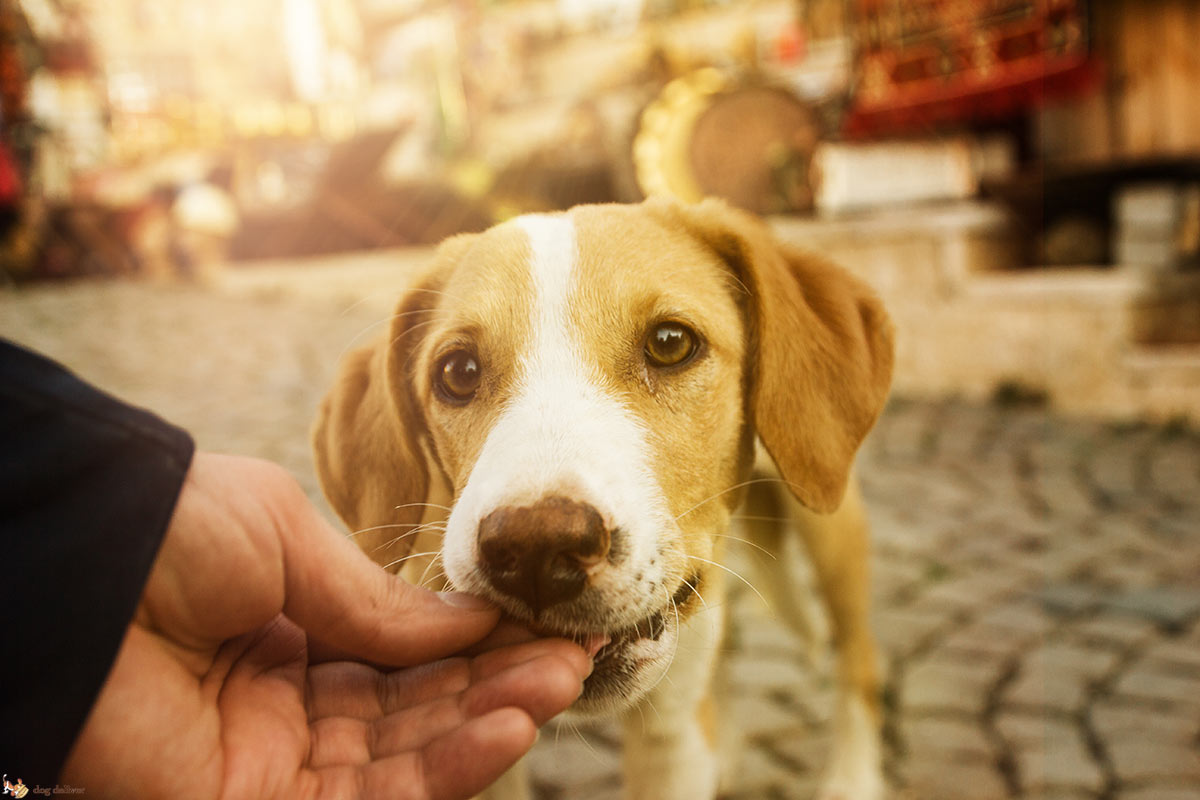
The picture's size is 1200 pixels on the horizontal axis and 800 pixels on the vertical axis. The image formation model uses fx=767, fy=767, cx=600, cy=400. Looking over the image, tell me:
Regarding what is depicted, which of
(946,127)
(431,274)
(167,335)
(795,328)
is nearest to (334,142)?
(167,335)

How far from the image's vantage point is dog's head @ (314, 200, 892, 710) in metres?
1.12

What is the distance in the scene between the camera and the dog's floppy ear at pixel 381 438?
146 cm

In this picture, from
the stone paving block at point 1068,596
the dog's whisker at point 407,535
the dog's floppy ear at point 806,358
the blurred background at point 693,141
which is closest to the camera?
the dog's whisker at point 407,535

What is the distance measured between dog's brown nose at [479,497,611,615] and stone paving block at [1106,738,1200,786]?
2076 millimetres

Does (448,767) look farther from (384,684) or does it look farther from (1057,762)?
(1057,762)

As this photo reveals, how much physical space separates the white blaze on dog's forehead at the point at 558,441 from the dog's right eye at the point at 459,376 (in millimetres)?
112

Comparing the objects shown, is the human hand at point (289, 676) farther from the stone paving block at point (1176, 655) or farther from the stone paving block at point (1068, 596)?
the stone paving block at point (1068, 596)

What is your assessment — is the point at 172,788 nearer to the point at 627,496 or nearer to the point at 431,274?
the point at 627,496

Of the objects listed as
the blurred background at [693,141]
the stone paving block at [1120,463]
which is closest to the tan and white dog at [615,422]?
the blurred background at [693,141]

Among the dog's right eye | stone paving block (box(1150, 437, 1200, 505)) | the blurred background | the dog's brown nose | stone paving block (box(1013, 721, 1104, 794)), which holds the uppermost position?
the blurred background

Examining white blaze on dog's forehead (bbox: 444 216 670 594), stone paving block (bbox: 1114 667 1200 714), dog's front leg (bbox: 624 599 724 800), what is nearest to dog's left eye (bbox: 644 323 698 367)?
white blaze on dog's forehead (bbox: 444 216 670 594)

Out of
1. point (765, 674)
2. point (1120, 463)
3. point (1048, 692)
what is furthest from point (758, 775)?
point (1120, 463)

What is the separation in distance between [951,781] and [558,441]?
74.7 inches

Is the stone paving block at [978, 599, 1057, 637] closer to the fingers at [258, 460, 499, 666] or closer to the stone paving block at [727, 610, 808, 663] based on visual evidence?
the stone paving block at [727, 610, 808, 663]
